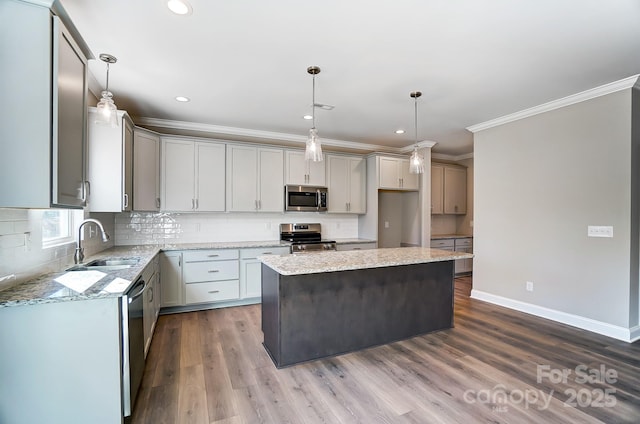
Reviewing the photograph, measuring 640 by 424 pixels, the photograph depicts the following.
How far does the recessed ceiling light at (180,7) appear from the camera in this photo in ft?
6.18

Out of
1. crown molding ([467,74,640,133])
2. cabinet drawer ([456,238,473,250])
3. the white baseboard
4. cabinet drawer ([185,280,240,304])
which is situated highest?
crown molding ([467,74,640,133])

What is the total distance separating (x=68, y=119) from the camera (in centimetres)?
176

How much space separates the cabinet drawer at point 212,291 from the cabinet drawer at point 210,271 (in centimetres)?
7

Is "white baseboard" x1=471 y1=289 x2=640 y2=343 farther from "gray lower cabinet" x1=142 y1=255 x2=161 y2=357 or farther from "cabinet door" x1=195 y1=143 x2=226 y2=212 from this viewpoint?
"gray lower cabinet" x1=142 y1=255 x2=161 y2=357

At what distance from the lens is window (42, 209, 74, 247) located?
2334 mm

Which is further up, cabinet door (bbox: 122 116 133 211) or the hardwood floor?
cabinet door (bbox: 122 116 133 211)

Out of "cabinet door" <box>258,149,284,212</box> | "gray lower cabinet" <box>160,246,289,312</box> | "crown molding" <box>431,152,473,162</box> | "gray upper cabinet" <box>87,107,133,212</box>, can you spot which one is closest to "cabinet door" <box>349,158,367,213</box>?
"cabinet door" <box>258,149,284,212</box>

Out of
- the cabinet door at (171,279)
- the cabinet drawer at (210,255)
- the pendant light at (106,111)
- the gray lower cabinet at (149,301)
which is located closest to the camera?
the pendant light at (106,111)

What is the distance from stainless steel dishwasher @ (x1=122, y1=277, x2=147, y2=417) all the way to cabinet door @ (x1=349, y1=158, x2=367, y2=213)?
12.2 ft

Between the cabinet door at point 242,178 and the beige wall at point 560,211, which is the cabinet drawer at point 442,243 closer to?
the beige wall at point 560,211

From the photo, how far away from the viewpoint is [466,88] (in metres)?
3.17

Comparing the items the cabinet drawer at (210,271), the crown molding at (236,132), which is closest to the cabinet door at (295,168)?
the crown molding at (236,132)

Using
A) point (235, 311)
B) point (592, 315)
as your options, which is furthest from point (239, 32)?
point (592, 315)

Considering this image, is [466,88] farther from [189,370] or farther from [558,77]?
[189,370]
